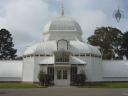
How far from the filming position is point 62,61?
5672 cm

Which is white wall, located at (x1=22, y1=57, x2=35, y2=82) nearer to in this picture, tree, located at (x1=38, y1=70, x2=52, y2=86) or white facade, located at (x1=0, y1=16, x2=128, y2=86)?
white facade, located at (x1=0, y1=16, x2=128, y2=86)

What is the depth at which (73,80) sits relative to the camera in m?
56.0

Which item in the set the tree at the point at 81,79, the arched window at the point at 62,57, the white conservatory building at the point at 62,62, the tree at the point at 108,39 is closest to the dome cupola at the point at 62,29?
the white conservatory building at the point at 62,62

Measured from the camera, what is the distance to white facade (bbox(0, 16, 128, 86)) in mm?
56906

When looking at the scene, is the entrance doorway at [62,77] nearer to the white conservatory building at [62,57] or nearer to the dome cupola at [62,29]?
the white conservatory building at [62,57]

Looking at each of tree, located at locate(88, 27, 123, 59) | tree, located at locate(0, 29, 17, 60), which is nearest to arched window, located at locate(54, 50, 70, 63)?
tree, located at locate(88, 27, 123, 59)

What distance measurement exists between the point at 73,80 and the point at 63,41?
23.8 ft

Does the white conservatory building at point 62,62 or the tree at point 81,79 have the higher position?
the white conservatory building at point 62,62

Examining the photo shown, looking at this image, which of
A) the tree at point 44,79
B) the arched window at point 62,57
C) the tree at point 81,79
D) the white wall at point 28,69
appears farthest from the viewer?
the white wall at point 28,69

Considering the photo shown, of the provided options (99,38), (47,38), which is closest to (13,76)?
(47,38)

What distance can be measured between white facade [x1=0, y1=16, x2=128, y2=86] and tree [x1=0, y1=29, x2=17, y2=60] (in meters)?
31.5

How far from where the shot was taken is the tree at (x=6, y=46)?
324ft

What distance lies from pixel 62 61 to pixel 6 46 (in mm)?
46540

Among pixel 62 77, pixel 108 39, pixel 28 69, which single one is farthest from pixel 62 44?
pixel 108 39
